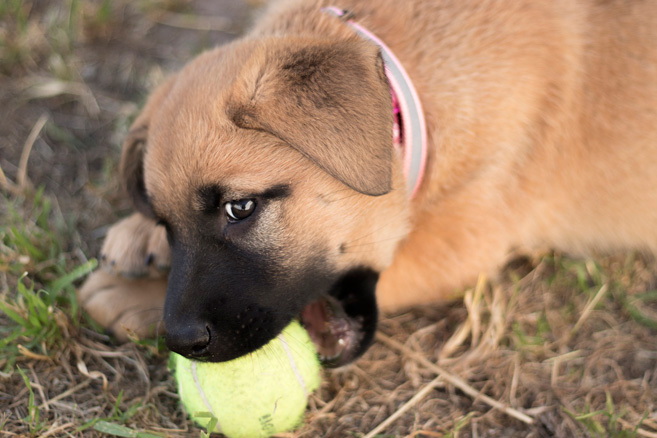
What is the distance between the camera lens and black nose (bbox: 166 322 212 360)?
6.97ft

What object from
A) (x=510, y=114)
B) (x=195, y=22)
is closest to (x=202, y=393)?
(x=510, y=114)

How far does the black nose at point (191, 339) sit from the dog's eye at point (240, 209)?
1.30ft

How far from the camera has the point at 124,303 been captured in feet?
9.30

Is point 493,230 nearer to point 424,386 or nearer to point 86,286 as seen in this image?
point 424,386

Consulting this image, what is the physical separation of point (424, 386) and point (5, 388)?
1.76 meters

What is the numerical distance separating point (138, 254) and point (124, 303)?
239 millimetres

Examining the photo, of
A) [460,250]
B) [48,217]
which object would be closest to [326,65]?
[460,250]

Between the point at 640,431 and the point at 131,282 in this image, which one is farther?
the point at 131,282

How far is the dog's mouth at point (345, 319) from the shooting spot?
A: 8.48ft

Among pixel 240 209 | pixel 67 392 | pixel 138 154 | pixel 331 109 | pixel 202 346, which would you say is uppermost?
pixel 331 109

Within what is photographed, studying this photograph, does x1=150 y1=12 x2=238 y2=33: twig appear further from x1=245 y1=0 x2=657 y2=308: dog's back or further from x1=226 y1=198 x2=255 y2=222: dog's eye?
x1=226 y1=198 x2=255 y2=222: dog's eye

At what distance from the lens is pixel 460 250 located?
2.93m

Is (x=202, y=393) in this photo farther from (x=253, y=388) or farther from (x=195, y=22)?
(x=195, y=22)

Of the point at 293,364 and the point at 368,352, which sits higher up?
the point at 293,364
